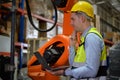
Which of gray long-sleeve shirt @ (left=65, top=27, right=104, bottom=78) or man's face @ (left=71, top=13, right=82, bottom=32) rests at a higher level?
man's face @ (left=71, top=13, right=82, bottom=32)

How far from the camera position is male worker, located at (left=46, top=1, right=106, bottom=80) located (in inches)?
86.9

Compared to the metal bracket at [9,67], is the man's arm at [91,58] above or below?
above

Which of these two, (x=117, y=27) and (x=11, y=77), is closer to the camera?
(x=11, y=77)

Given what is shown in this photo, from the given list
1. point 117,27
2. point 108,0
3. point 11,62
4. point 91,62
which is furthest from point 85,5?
point 117,27

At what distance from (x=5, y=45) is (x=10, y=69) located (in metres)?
0.46

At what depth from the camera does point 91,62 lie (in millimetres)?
2189

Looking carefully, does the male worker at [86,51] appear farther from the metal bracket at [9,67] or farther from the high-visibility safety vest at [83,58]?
the metal bracket at [9,67]

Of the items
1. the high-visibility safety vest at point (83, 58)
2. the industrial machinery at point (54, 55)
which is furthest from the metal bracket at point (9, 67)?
the high-visibility safety vest at point (83, 58)

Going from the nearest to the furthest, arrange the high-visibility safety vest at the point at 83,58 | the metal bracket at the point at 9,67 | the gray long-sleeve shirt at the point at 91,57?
the gray long-sleeve shirt at the point at 91,57 < the high-visibility safety vest at the point at 83,58 < the metal bracket at the point at 9,67

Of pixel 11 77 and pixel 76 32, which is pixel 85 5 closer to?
pixel 76 32

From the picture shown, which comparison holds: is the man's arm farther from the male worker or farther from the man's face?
the man's face

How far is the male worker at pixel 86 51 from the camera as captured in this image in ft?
7.24

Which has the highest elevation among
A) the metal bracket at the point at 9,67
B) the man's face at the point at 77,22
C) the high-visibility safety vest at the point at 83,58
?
the man's face at the point at 77,22

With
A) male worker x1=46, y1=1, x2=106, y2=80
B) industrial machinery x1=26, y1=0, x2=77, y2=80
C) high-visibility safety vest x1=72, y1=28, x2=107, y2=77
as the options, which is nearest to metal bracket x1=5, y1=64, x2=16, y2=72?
industrial machinery x1=26, y1=0, x2=77, y2=80
